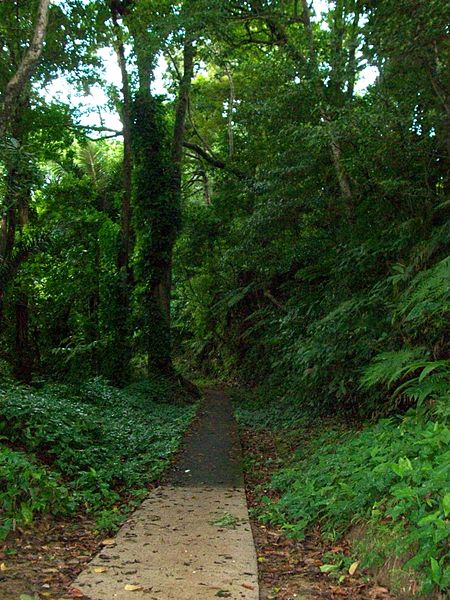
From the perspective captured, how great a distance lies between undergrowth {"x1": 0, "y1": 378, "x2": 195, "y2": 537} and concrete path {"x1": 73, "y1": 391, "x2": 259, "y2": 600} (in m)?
0.42

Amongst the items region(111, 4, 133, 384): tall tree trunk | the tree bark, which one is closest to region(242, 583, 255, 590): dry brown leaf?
the tree bark

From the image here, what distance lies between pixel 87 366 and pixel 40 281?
107 inches

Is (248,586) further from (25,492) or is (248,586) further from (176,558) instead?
(25,492)

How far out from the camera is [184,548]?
4379 mm

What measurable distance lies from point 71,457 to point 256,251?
307 inches

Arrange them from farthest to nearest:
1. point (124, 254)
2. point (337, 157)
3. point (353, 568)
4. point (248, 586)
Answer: point (124, 254)
point (337, 157)
point (353, 568)
point (248, 586)

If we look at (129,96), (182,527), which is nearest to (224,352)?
(129,96)

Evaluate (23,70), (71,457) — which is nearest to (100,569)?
(71,457)

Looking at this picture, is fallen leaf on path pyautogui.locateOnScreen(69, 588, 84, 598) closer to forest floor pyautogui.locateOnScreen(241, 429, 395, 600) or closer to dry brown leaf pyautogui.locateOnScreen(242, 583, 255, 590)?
dry brown leaf pyautogui.locateOnScreen(242, 583, 255, 590)

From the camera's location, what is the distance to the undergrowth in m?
4.95

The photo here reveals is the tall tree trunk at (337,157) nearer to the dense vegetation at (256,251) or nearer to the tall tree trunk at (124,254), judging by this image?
the dense vegetation at (256,251)

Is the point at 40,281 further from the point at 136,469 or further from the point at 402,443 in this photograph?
the point at 402,443

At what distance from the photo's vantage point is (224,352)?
2198 cm

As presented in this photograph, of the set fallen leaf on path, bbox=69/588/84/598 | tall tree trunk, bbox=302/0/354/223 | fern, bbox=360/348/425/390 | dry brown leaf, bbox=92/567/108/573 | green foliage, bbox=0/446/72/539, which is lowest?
dry brown leaf, bbox=92/567/108/573
